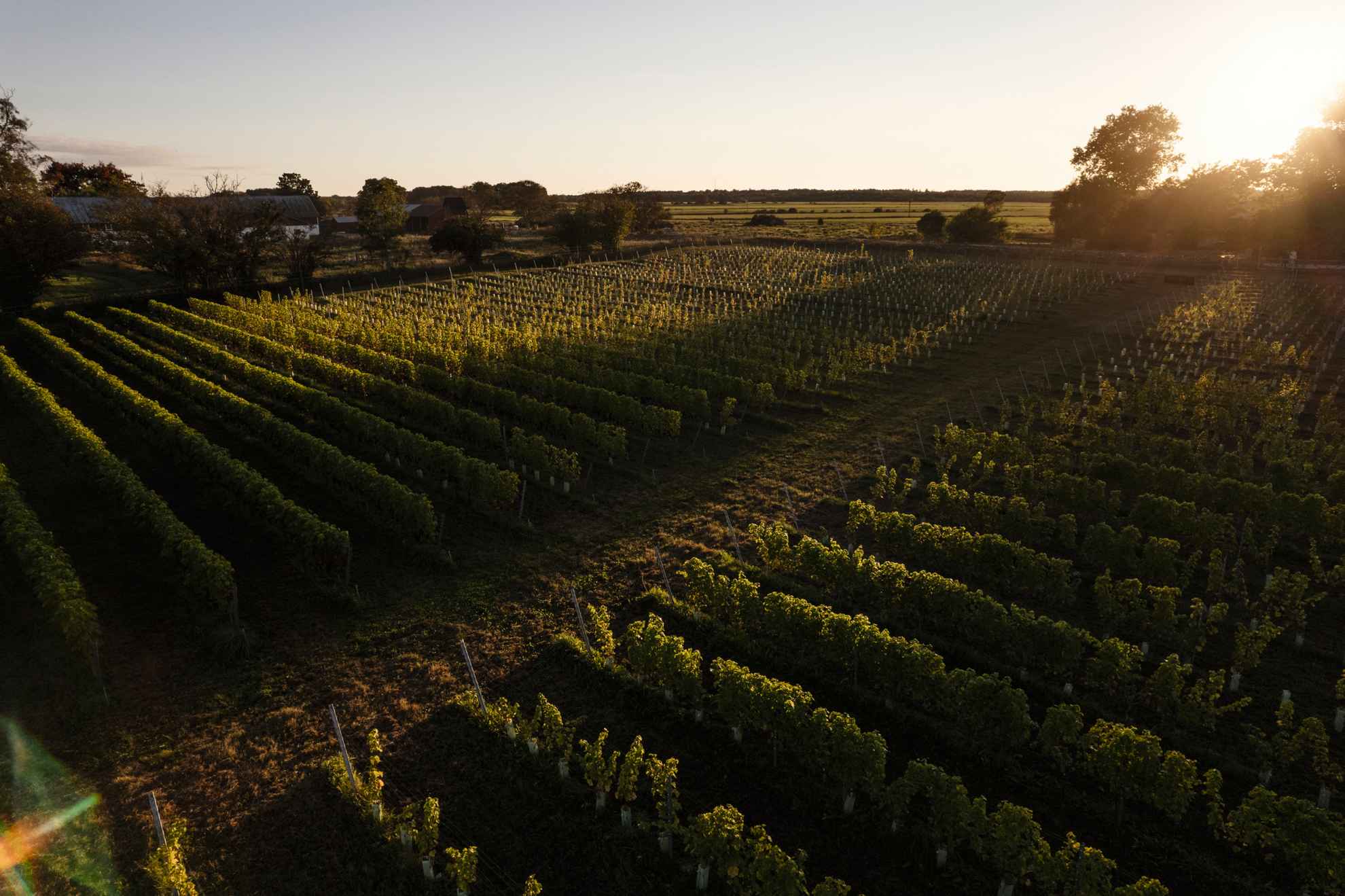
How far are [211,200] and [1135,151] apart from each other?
101804mm

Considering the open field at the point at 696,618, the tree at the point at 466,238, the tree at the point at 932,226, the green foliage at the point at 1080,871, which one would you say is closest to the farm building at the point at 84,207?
the tree at the point at 466,238

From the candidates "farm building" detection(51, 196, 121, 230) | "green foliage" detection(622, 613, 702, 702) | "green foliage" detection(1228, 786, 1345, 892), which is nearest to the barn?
"farm building" detection(51, 196, 121, 230)

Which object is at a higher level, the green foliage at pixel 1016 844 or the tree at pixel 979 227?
the tree at pixel 979 227

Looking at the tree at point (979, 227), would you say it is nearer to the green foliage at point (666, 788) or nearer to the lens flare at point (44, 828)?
the green foliage at point (666, 788)

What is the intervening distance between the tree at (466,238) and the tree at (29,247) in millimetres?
26753

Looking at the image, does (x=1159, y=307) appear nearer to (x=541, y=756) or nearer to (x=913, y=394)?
(x=913, y=394)

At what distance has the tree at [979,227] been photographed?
8206 centimetres

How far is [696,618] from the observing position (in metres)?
15.3

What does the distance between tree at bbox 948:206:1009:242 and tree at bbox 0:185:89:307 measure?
8568cm

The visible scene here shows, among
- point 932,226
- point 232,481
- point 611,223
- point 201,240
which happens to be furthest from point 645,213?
point 232,481

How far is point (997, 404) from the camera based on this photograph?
101 feet

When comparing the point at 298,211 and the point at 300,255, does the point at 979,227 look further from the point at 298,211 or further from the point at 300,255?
the point at 298,211

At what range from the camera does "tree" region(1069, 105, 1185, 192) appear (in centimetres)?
8200

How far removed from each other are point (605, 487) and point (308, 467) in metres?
9.67
